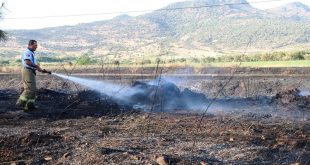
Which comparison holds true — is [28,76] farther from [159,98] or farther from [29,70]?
[159,98]

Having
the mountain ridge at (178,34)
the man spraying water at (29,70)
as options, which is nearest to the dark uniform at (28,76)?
the man spraying water at (29,70)

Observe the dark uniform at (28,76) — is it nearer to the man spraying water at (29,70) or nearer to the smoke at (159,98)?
the man spraying water at (29,70)

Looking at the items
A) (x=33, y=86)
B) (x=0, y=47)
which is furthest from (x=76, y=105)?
(x=0, y=47)

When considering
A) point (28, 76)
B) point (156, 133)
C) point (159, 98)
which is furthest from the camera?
point (159, 98)

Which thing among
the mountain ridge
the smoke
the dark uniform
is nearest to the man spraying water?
the dark uniform

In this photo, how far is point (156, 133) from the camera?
9.37 m

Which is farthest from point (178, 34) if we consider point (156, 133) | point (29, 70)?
point (156, 133)

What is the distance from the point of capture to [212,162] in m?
6.79

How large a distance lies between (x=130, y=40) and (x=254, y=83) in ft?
386

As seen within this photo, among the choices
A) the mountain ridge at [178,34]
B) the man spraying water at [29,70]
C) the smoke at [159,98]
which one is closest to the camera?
the man spraying water at [29,70]

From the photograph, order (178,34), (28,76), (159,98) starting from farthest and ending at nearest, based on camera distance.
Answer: (178,34) < (159,98) < (28,76)

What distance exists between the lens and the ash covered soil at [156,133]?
23.6 feet

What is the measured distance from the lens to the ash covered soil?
23.6 ft

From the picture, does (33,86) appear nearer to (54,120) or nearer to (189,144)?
(54,120)
